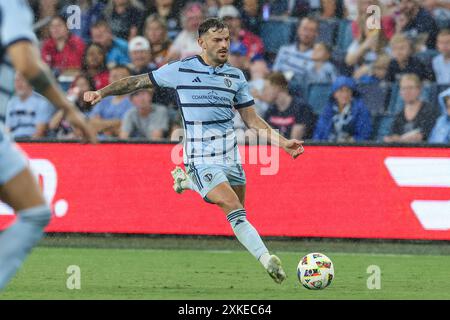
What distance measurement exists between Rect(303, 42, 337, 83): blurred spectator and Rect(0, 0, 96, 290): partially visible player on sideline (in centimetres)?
891

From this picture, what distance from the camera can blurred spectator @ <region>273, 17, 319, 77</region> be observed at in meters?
14.5

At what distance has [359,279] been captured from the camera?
994cm

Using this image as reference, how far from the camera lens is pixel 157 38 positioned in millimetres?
15039

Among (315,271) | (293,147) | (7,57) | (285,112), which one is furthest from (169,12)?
(7,57)

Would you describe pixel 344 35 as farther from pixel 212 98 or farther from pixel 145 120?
pixel 212 98

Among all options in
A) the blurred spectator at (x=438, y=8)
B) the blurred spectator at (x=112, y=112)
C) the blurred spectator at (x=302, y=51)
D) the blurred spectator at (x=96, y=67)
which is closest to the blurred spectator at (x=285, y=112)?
the blurred spectator at (x=302, y=51)

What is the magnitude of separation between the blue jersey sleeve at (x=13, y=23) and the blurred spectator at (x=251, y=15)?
9.55 m

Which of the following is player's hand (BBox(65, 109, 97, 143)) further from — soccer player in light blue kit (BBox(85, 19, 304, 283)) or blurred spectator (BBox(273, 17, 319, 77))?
blurred spectator (BBox(273, 17, 319, 77))

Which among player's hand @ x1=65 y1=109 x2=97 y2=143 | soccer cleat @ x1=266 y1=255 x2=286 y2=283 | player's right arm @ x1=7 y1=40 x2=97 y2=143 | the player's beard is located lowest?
soccer cleat @ x1=266 y1=255 x2=286 y2=283

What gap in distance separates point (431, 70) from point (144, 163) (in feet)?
12.9

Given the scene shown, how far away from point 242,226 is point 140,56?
242 inches

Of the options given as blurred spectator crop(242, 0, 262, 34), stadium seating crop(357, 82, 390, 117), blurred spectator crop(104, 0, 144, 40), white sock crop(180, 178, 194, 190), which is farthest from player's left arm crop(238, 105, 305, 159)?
blurred spectator crop(104, 0, 144, 40)

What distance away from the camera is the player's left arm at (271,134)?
904 centimetres

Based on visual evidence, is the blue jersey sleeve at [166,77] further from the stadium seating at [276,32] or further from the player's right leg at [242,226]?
the stadium seating at [276,32]
